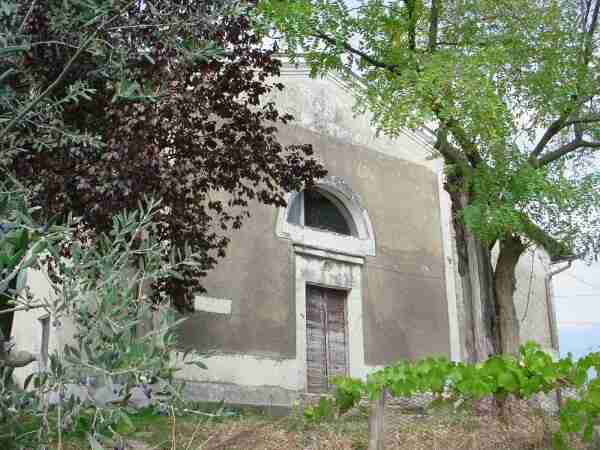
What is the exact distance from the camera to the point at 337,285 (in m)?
12.9

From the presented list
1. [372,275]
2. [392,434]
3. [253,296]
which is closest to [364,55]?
[253,296]

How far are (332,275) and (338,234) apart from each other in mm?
838

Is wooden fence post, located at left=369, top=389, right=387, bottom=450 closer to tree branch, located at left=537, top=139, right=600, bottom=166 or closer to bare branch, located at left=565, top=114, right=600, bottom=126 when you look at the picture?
tree branch, located at left=537, top=139, right=600, bottom=166

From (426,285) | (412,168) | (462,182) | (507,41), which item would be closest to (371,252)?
(426,285)

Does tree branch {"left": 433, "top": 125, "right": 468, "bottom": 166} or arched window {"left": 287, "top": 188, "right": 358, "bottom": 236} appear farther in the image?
arched window {"left": 287, "top": 188, "right": 358, "bottom": 236}

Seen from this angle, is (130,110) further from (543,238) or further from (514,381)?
(543,238)

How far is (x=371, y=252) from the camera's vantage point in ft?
44.2

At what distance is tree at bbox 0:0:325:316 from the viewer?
322 cm

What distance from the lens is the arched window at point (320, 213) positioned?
508 inches

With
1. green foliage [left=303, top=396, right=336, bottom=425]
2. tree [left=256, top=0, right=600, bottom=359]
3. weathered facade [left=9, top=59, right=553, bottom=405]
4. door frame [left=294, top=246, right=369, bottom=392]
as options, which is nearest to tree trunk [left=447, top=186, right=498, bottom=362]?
tree [left=256, top=0, right=600, bottom=359]

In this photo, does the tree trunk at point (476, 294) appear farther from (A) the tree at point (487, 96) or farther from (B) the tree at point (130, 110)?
(B) the tree at point (130, 110)

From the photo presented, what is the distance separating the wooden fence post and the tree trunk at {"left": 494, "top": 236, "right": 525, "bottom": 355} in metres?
4.77

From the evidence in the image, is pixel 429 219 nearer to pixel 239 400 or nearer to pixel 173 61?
pixel 239 400

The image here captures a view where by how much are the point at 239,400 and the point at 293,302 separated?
220 cm
